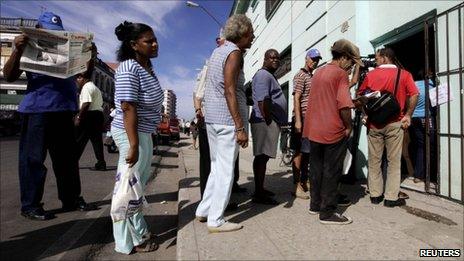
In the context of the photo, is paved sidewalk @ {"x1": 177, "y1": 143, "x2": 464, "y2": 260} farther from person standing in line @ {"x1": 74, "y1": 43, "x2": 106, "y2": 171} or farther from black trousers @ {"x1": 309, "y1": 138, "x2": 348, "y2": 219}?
person standing in line @ {"x1": 74, "y1": 43, "x2": 106, "y2": 171}

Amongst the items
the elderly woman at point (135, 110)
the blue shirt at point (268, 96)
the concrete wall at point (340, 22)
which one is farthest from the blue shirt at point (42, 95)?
the concrete wall at point (340, 22)

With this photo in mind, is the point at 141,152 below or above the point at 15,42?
below

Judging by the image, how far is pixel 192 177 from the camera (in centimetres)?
660

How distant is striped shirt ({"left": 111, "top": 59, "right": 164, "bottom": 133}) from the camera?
2.95m

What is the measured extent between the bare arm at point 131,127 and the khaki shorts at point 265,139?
171 cm

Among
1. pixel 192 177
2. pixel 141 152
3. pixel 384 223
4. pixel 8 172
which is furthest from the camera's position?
pixel 8 172

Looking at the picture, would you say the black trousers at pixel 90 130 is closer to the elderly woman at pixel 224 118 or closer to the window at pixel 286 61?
the elderly woman at pixel 224 118

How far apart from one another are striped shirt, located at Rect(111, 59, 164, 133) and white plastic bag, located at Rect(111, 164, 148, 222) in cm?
38

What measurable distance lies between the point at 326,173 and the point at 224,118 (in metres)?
1.20

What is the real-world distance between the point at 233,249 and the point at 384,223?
5.37 feet

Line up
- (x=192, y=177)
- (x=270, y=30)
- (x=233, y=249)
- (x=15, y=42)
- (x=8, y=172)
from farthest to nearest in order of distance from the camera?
(x=270, y=30) → (x=8, y=172) → (x=192, y=177) → (x=15, y=42) → (x=233, y=249)

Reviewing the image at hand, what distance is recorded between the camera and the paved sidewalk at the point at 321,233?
272 centimetres

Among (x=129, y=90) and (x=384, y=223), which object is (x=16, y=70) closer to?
(x=129, y=90)

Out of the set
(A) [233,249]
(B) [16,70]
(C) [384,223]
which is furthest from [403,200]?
(B) [16,70]
